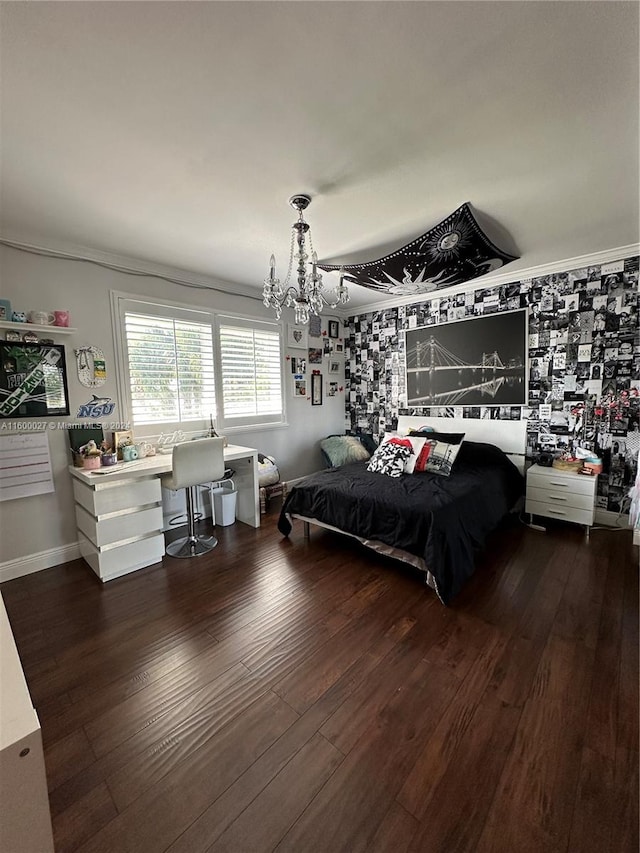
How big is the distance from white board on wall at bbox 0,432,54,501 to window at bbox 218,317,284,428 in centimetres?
152

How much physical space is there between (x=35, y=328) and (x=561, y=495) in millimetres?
4401

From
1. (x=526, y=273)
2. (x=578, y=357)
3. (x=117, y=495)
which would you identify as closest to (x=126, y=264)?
(x=117, y=495)

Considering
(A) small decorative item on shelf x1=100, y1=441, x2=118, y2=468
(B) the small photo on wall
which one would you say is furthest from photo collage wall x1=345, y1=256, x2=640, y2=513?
(A) small decorative item on shelf x1=100, y1=441, x2=118, y2=468

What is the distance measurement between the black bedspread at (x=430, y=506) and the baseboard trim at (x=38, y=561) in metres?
1.70

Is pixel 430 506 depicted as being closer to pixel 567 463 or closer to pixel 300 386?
pixel 567 463

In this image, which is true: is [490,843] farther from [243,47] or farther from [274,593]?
[243,47]

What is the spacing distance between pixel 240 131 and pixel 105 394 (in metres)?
2.22

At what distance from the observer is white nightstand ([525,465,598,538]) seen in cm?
291

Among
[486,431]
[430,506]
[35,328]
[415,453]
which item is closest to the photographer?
[430,506]

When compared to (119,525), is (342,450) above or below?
above

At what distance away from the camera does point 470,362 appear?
12.2 feet

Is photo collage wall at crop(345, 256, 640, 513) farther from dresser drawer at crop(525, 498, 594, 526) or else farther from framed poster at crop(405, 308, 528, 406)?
dresser drawer at crop(525, 498, 594, 526)

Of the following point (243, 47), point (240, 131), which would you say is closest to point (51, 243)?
point (240, 131)

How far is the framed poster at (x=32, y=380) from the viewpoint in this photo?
2422 mm
